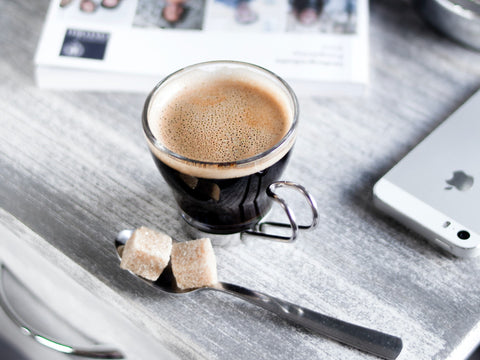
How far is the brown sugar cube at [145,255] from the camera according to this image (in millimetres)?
462

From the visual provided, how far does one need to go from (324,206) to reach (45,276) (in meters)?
0.29

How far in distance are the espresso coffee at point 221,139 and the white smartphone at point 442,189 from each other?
0.13 m

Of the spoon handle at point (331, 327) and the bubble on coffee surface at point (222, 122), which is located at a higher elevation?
the bubble on coffee surface at point (222, 122)

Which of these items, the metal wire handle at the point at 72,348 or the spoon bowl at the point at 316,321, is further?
the metal wire handle at the point at 72,348

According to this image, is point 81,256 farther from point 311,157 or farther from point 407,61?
point 407,61

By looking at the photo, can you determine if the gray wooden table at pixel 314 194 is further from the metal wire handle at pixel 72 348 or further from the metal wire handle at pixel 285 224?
the metal wire handle at pixel 72 348

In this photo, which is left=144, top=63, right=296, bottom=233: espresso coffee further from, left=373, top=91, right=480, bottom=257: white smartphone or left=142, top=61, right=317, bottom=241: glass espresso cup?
left=373, top=91, right=480, bottom=257: white smartphone

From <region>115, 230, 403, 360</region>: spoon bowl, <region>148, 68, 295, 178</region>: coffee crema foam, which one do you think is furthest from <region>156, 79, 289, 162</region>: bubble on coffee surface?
<region>115, 230, 403, 360</region>: spoon bowl

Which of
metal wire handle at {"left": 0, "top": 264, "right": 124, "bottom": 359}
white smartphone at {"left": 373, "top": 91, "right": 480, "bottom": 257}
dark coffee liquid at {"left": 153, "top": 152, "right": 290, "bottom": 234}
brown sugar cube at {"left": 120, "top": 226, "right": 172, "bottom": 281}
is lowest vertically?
metal wire handle at {"left": 0, "top": 264, "right": 124, "bottom": 359}

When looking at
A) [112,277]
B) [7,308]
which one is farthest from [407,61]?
[7,308]

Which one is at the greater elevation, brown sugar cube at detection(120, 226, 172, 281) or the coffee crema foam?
the coffee crema foam

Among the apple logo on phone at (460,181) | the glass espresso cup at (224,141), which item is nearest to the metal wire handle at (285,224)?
the glass espresso cup at (224,141)

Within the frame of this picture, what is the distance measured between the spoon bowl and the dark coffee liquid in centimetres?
6

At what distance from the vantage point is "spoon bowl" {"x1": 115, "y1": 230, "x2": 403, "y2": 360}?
0.44m
